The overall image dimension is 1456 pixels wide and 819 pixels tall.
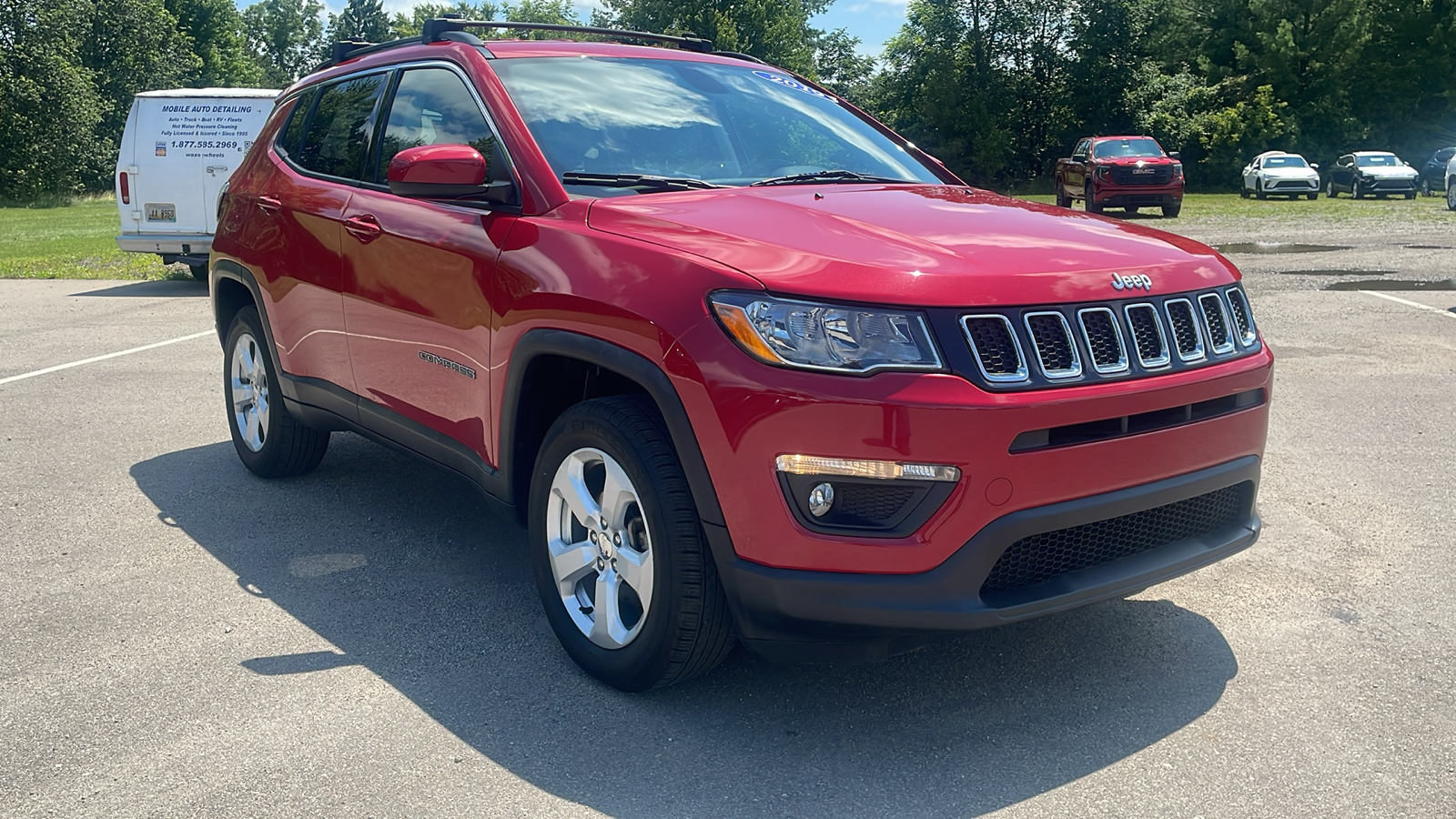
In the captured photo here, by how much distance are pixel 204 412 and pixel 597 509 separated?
4906 mm

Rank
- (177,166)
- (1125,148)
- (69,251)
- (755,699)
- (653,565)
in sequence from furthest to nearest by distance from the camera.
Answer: (1125,148)
(69,251)
(177,166)
(755,699)
(653,565)

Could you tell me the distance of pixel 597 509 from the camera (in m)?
3.52

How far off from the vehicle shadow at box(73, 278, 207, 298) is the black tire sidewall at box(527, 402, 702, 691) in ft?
38.5

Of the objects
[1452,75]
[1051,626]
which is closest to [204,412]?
[1051,626]

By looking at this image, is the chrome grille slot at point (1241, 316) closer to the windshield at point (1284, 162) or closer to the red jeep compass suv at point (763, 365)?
the red jeep compass suv at point (763, 365)

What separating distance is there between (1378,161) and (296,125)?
40.3 m

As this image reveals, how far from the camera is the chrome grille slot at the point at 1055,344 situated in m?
3.01

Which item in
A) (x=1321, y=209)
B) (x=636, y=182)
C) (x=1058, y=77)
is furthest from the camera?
(x=1058, y=77)

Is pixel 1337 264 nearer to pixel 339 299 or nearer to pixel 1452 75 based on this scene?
pixel 339 299

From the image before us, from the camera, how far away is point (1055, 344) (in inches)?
119

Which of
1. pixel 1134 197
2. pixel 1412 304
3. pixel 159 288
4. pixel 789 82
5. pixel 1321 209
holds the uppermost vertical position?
pixel 789 82

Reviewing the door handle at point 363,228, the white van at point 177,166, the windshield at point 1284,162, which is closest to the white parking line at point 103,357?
the white van at point 177,166

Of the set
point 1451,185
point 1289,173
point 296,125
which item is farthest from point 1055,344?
point 1289,173

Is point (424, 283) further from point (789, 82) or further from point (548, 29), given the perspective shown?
point (789, 82)
